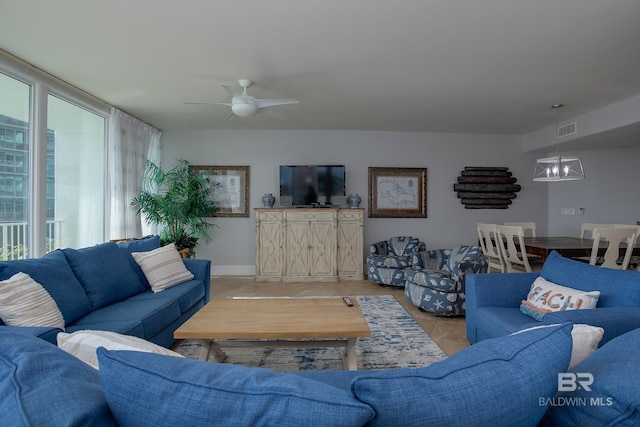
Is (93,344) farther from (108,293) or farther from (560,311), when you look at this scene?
(560,311)

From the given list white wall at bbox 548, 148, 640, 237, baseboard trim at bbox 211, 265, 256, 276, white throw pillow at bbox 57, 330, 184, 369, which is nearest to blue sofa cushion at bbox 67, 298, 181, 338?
white throw pillow at bbox 57, 330, 184, 369

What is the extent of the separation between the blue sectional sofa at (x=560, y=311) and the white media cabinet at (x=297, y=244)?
2.77m

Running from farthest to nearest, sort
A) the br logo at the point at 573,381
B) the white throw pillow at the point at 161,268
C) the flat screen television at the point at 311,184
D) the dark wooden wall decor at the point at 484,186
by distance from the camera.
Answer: the dark wooden wall decor at the point at 484,186
the flat screen television at the point at 311,184
the white throw pillow at the point at 161,268
the br logo at the point at 573,381

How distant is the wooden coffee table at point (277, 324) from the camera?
194 cm

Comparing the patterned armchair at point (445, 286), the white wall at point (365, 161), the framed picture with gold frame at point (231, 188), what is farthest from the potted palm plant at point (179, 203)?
the patterned armchair at point (445, 286)

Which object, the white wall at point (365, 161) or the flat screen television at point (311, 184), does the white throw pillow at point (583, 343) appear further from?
the white wall at point (365, 161)

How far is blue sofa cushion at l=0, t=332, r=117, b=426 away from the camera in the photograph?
1.72 feet

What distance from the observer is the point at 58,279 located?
212cm

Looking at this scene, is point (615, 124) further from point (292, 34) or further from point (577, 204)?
point (292, 34)

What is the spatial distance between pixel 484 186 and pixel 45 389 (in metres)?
6.25

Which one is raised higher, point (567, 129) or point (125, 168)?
point (567, 129)

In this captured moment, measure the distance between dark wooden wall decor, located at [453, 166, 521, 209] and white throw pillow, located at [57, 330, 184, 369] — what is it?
5.69 meters

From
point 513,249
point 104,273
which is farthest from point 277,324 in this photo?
point 513,249

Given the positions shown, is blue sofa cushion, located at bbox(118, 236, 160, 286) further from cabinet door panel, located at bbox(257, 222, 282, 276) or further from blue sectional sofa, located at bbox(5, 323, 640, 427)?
blue sectional sofa, located at bbox(5, 323, 640, 427)
